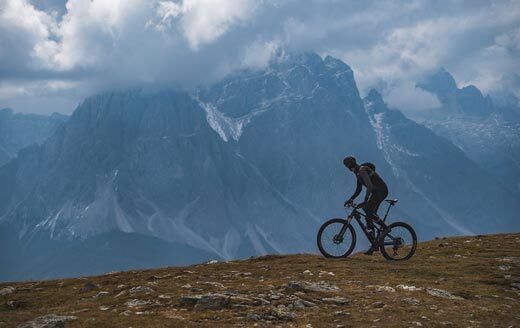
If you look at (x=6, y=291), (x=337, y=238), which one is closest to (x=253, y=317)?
(x=337, y=238)

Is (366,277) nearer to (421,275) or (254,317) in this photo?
(421,275)

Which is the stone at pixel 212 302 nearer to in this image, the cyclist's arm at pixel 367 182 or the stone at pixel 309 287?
the stone at pixel 309 287

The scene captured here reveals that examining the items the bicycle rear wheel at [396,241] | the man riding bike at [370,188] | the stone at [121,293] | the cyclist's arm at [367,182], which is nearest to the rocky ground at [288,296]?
the stone at [121,293]

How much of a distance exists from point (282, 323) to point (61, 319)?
581 cm

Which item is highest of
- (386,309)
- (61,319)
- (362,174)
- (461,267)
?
(362,174)

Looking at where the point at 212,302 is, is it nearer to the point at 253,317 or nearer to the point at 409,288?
the point at 253,317

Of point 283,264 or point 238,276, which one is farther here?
point 283,264

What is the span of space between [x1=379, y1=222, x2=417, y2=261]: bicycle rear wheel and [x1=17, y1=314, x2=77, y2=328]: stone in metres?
14.3

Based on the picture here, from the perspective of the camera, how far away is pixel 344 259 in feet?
80.1

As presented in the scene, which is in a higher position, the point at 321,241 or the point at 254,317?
the point at 321,241

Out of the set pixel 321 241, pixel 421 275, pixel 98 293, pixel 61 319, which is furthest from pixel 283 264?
pixel 61 319

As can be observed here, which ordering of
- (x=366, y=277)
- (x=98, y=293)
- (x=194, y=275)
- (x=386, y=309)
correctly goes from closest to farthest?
(x=386, y=309) → (x=98, y=293) → (x=366, y=277) → (x=194, y=275)

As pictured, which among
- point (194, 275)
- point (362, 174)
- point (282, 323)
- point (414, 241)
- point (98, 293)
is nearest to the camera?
point (282, 323)

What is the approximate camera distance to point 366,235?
80.3 feet
